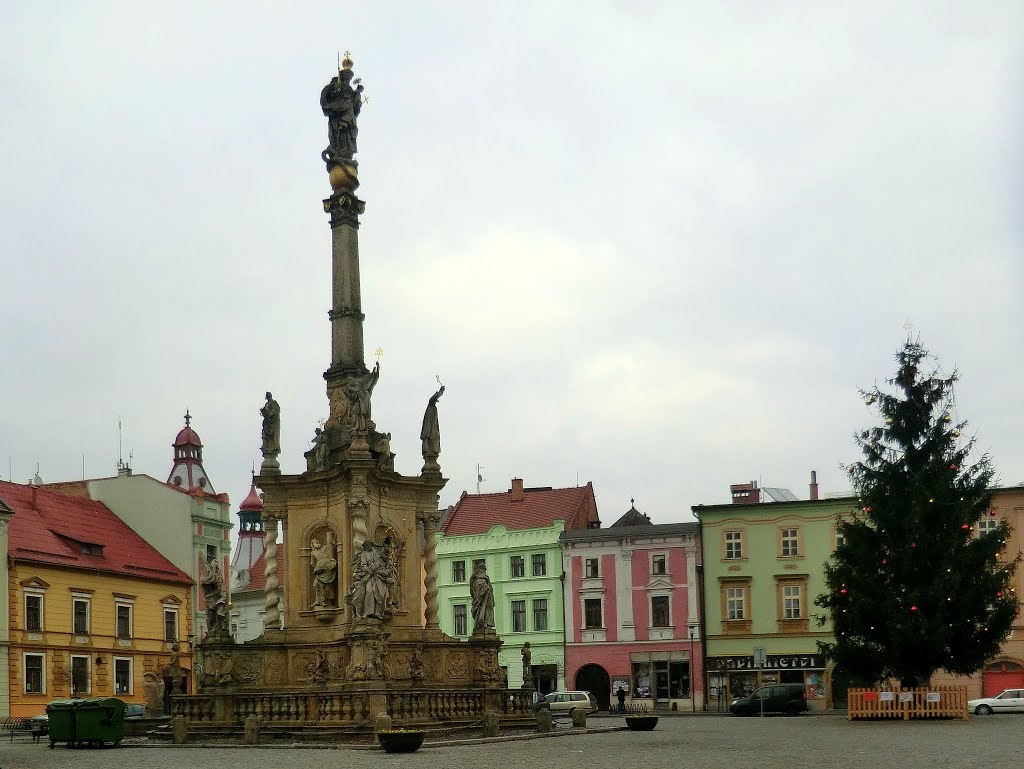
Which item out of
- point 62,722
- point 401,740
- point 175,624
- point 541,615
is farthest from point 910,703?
point 175,624

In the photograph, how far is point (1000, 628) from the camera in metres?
37.9

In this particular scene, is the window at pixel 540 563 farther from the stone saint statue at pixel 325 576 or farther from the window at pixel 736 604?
the stone saint statue at pixel 325 576

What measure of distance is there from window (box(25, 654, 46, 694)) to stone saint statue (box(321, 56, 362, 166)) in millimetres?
25050

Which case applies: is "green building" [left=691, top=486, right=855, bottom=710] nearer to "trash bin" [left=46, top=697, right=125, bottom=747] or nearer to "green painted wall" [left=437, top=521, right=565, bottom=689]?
"green painted wall" [left=437, top=521, right=565, bottom=689]

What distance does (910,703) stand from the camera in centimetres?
3744

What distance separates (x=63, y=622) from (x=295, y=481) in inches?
941

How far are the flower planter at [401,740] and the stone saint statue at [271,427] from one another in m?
10.0

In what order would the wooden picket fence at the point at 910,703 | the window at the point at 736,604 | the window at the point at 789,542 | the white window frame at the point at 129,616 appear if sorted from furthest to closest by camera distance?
the window at the point at 736,604
the window at the point at 789,542
the white window frame at the point at 129,616
the wooden picket fence at the point at 910,703

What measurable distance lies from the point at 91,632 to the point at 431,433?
25588 mm

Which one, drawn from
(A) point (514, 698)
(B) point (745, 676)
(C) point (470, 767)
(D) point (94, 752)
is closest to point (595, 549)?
(B) point (745, 676)

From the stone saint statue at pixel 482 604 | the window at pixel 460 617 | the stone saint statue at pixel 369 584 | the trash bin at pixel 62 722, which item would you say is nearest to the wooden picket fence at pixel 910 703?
the stone saint statue at pixel 482 604

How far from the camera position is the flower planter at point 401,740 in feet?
80.8

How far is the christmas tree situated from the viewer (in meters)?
37.4

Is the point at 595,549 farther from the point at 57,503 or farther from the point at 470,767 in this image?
the point at 470,767
